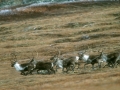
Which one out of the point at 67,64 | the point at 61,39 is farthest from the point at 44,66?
the point at 61,39

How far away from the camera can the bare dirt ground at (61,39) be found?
87.0ft

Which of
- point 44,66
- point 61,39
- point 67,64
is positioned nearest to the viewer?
point 44,66

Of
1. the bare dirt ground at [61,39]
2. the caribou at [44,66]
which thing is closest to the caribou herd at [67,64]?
the caribou at [44,66]

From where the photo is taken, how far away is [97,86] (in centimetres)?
2453

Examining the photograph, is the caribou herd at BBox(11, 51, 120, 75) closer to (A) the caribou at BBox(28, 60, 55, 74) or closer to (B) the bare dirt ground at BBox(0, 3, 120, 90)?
(A) the caribou at BBox(28, 60, 55, 74)

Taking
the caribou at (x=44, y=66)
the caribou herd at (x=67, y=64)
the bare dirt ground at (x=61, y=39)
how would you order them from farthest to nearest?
the caribou herd at (x=67, y=64) → the caribou at (x=44, y=66) → the bare dirt ground at (x=61, y=39)

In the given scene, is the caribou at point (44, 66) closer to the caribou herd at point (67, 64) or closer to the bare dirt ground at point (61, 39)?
the caribou herd at point (67, 64)

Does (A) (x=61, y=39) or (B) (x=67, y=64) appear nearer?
(B) (x=67, y=64)

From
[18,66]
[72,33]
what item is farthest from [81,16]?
[18,66]

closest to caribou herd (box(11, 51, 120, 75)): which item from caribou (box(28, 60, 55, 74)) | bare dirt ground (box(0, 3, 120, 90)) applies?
caribou (box(28, 60, 55, 74))

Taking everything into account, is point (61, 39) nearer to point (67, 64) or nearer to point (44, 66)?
point (67, 64)

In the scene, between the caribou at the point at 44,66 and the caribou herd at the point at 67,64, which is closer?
the caribou at the point at 44,66

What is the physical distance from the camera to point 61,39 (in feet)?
165

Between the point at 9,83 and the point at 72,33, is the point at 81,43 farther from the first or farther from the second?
the point at 9,83
